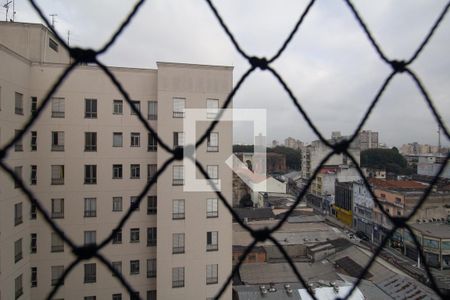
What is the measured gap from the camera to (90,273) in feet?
12.7

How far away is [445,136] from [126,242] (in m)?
3.91

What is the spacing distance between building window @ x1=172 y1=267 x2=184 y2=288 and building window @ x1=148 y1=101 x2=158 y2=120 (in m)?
1.88

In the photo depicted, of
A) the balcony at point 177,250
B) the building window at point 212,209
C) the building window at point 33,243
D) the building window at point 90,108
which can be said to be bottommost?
the balcony at point 177,250

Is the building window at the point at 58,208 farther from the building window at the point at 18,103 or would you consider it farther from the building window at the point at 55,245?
the building window at the point at 18,103

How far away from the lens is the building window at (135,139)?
401 cm

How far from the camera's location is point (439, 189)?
9.71 metres

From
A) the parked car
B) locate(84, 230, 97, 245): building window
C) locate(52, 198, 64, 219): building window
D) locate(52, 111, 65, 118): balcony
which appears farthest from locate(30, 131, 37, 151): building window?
the parked car

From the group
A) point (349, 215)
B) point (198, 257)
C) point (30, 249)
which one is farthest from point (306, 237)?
point (30, 249)

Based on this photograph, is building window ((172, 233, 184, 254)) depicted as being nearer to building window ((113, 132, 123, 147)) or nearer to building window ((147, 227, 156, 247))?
building window ((147, 227, 156, 247))

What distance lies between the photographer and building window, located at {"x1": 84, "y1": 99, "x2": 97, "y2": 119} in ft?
12.6

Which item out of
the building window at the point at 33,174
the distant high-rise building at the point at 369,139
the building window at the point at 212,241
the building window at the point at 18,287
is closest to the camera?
the building window at the point at 18,287

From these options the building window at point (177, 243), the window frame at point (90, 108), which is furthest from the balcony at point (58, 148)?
the building window at point (177, 243)

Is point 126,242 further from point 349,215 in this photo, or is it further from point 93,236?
point 349,215

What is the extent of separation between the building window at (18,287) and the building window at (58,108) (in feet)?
5.92
